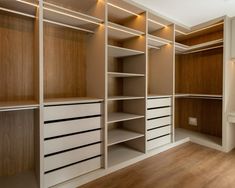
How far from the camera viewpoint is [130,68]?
258cm

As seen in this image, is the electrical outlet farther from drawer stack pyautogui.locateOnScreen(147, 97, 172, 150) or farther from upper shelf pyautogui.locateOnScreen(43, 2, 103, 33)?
upper shelf pyautogui.locateOnScreen(43, 2, 103, 33)

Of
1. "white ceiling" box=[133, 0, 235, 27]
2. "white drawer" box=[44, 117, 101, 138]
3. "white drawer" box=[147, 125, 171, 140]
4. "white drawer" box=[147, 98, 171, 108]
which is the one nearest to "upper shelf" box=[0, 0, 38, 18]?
"white drawer" box=[44, 117, 101, 138]

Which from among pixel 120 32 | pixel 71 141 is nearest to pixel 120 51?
pixel 120 32

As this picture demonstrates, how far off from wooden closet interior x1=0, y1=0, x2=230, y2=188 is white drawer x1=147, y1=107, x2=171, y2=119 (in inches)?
0.6

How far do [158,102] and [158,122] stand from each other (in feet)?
1.04

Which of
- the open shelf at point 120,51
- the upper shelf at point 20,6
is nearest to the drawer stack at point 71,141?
the open shelf at point 120,51

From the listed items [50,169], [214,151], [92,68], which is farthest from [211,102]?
[50,169]

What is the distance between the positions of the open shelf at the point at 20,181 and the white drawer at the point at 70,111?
26.9 inches

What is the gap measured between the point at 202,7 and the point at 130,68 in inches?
56.7

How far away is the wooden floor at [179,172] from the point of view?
1741 mm

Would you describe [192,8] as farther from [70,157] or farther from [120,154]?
[70,157]

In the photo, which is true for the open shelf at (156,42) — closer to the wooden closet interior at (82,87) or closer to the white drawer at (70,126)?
the wooden closet interior at (82,87)

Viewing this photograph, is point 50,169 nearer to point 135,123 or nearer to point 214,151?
point 135,123

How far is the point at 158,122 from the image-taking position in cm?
255
